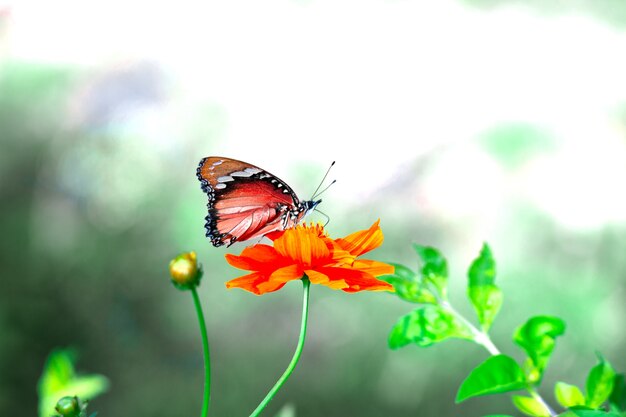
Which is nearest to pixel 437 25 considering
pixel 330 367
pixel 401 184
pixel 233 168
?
pixel 401 184

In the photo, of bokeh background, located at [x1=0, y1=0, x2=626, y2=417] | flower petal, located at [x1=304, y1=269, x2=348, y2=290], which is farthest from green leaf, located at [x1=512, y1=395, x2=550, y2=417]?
bokeh background, located at [x1=0, y1=0, x2=626, y2=417]

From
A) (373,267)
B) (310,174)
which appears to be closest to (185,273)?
(373,267)

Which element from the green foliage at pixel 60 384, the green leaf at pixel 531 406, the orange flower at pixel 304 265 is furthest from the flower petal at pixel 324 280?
the green foliage at pixel 60 384

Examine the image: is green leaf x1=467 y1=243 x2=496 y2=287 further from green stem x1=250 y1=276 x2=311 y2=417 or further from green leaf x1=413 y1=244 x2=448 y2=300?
green stem x1=250 y1=276 x2=311 y2=417

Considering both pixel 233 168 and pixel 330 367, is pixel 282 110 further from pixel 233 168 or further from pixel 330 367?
pixel 233 168

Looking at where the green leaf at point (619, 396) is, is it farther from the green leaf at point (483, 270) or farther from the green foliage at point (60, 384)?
the green foliage at point (60, 384)

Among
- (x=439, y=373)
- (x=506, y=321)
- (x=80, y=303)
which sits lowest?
(x=80, y=303)
